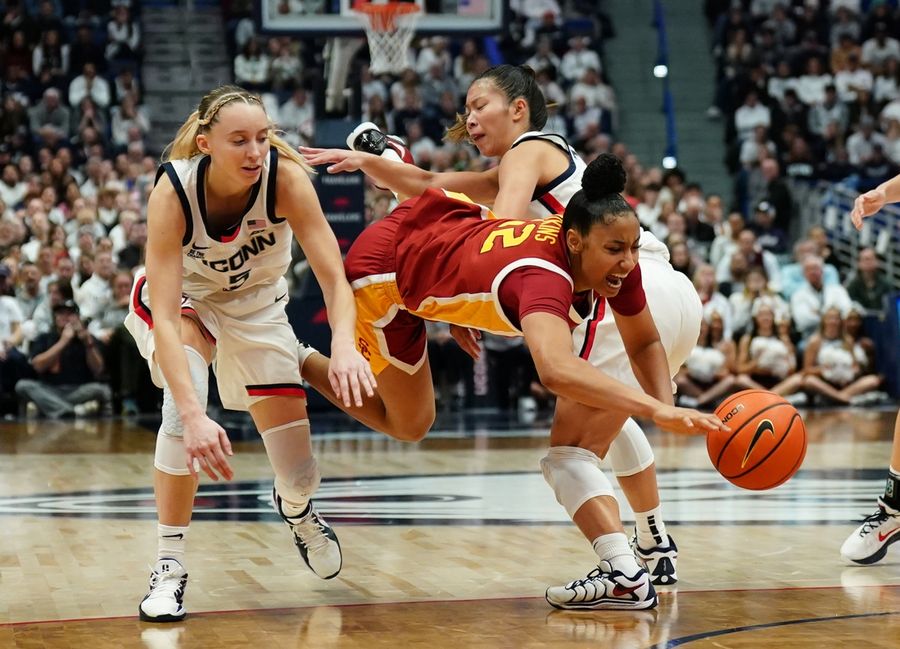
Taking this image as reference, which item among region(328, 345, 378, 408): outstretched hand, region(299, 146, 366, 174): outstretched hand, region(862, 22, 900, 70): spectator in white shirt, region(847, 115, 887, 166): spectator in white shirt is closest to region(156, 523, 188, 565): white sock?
region(328, 345, 378, 408): outstretched hand

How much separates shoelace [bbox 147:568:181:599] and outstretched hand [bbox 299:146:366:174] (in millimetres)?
1457

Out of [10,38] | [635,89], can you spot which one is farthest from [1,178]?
[635,89]

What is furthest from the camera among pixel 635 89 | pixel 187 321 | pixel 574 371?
pixel 635 89

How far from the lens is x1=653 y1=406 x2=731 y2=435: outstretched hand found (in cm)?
352

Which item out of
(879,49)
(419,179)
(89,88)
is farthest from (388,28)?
(879,49)

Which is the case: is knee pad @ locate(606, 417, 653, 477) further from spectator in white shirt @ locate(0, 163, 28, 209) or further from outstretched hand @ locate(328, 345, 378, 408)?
spectator in white shirt @ locate(0, 163, 28, 209)

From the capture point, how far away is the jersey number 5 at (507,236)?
4.14m

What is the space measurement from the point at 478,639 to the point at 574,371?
0.81m

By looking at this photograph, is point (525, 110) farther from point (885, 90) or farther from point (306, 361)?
point (885, 90)

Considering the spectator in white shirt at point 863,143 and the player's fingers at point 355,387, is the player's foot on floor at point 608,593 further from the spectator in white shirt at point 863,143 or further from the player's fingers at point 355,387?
the spectator in white shirt at point 863,143

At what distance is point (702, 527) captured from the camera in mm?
5891

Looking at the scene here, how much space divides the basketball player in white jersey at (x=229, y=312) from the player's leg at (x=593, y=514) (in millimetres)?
745

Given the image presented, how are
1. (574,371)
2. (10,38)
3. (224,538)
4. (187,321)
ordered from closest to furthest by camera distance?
1. (574,371)
2. (187,321)
3. (224,538)
4. (10,38)

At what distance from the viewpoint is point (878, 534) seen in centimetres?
503
